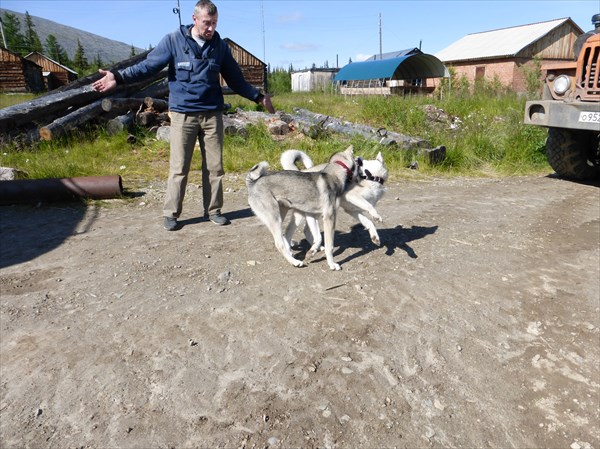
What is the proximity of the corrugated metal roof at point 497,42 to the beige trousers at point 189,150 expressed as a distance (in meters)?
31.8

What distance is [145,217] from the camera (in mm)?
5391

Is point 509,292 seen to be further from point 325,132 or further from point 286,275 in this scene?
point 325,132

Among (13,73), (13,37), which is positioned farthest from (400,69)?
(13,37)

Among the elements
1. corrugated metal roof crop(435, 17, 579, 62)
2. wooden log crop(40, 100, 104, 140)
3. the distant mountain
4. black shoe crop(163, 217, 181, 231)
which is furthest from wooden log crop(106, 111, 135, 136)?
the distant mountain

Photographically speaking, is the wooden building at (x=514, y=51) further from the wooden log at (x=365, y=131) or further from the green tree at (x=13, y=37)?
the green tree at (x=13, y=37)

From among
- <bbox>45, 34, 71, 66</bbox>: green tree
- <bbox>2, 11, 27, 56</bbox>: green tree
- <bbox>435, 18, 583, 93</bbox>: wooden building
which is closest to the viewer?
<bbox>435, 18, 583, 93</bbox>: wooden building

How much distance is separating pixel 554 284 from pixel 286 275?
7.73ft

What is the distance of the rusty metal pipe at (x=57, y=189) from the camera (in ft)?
18.4

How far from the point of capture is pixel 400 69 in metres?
26.9

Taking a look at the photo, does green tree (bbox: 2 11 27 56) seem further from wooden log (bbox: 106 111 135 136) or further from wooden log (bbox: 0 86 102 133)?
wooden log (bbox: 106 111 135 136)

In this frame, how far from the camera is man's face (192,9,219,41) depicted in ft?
14.3

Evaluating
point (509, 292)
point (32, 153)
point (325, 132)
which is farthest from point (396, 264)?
point (32, 153)

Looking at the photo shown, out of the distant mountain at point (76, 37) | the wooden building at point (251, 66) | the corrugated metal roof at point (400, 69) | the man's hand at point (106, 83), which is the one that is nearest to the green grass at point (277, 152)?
the man's hand at point (106, 83)

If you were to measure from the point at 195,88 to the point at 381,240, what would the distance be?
262 cm
